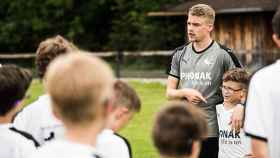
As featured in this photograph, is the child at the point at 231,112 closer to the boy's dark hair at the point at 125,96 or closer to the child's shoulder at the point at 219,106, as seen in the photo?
the child's shoulder at the point at 219,106

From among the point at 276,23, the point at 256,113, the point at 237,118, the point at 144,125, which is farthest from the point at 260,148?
the point at 144,125

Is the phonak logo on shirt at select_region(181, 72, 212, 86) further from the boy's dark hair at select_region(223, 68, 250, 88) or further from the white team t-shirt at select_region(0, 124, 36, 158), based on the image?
the white team t-shirt at select_region(0, 124, 36, 158)

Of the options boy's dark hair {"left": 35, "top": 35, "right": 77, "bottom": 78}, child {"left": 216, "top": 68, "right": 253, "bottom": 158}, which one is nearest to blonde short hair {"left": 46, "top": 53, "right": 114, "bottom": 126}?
boy's dark hair {"left": 35, "top": 35, "right": 77, "bottom": 78}

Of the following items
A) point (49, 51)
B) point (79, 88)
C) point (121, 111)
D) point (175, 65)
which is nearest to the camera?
point (79, 88)

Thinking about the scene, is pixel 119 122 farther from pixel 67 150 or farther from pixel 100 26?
pixel 100 26

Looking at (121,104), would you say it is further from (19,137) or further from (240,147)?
(240,147)

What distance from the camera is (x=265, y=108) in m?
4.33

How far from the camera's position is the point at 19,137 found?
14.2ft

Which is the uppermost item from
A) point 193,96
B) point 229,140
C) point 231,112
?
point 193,96

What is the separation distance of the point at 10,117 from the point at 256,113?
1.39 m

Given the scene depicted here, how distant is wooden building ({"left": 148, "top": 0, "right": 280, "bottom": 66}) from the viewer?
32438 mm

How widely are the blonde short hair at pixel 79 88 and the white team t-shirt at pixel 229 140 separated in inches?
147

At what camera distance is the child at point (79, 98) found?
3166 millimetres

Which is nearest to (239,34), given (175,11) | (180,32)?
(175,11)
